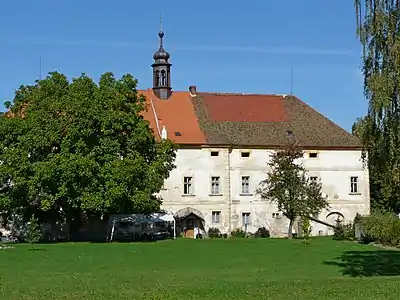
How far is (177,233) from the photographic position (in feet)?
178

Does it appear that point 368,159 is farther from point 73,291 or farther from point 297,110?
point 297,110

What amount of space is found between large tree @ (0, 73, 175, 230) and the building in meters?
8.47

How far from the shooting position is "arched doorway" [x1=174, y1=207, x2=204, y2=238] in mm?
54875

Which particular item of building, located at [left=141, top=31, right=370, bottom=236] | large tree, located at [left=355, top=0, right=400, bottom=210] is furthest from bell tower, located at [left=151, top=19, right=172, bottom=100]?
large tree, located at [left=355, top=0, right=400, bottom=210]

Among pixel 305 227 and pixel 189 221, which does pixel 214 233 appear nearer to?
pixel 189 221

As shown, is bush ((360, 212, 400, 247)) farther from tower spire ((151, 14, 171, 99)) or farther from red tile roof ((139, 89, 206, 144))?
tower spire ((151, 14, 171, 99))

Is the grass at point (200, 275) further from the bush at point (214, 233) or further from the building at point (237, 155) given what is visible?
the building at point (237, 155)

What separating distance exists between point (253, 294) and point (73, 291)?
406 centimetres

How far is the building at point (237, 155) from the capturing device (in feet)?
182

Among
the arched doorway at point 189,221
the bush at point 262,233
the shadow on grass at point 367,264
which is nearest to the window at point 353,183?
the bush at point 262,233

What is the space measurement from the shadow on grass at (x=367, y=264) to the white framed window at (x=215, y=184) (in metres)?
22.3

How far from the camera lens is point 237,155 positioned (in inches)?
2217

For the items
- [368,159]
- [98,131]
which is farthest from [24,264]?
[98,131]

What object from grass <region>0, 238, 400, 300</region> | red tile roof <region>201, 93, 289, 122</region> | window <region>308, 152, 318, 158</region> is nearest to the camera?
grass <region>0, 238, 400, 300</region>
